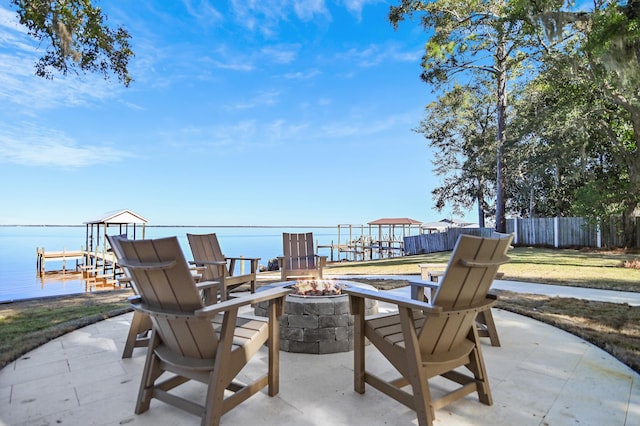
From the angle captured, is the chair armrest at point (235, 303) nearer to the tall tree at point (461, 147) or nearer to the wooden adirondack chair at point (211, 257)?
the wooden adirondack chair at point (211, 257)

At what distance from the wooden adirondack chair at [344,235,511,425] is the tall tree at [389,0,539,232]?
12.3 metres

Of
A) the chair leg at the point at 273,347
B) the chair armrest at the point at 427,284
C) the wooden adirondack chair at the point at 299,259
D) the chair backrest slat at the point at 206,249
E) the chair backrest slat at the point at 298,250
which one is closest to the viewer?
the chair leg at the point at 273,347

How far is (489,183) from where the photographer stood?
20.4 meters

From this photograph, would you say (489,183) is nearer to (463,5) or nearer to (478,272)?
(463,5)

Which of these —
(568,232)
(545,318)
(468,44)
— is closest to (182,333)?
(545,318)

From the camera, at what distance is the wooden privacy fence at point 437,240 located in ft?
55.6

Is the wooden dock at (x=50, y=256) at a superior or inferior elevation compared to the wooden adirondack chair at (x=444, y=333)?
inferior

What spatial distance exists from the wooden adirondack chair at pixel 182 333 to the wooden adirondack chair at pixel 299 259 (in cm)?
293

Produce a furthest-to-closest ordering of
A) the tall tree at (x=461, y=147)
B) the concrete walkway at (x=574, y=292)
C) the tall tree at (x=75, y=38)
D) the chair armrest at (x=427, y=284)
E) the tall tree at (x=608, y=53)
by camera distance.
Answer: the tall tree at (x=461, y=147) → the tall tree at (x=608, y=53) → the tall tree at (x=75, y=38) → the concrete walkway at (x=574, y=292) → the chair armrest at (x=427, y=284)

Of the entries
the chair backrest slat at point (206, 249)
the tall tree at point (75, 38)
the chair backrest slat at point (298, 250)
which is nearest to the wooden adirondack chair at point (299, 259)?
the chair backrest slat at point (298, 250)

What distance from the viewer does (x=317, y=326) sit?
2.75 m

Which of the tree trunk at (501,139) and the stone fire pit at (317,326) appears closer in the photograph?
the stone fire pit at (317,326)

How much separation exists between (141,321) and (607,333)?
13.7ft

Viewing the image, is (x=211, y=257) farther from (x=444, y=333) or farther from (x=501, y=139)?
(x=501, y=139)
